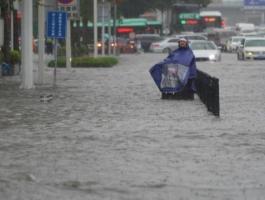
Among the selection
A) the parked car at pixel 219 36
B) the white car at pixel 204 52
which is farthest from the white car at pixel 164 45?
the white car at pixel 204 52

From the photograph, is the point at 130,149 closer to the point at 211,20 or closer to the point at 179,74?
the point at 179,74

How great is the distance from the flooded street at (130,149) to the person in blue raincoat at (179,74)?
13.0 inches

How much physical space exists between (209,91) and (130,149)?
5.99 meters

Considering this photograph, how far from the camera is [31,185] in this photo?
10.1 meters

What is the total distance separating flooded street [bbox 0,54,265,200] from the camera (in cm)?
996

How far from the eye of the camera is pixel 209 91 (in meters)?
18.8

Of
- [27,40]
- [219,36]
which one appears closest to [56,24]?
[27,40]

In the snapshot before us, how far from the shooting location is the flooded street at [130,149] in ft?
32.7

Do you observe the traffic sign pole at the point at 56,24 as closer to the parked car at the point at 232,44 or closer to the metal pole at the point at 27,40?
the metal pole at the point at 27,40

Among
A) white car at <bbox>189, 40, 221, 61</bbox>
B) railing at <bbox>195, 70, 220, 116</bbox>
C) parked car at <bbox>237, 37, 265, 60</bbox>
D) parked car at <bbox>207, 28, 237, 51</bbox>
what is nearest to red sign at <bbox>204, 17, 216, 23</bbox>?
parked car at <bbox>207, 28, 237, 51</bbox>

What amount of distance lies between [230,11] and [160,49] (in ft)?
367

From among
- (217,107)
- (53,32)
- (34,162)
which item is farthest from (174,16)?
(34,162)

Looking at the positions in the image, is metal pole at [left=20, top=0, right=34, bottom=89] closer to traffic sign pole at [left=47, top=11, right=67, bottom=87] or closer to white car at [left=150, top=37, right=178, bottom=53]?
traffic sign pole at [left=47, top=11, right=67, bottom=87]

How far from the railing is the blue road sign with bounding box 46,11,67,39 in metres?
5.82
